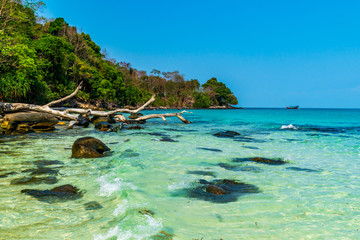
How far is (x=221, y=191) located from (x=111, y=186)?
2476mm

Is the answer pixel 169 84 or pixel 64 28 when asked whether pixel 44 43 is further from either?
pixel 169 84

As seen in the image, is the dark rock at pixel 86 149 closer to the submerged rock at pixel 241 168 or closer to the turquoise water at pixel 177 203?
the turquoise water at pixel 177 203

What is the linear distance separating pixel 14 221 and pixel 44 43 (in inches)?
1267

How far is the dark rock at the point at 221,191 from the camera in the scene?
15.4 feet

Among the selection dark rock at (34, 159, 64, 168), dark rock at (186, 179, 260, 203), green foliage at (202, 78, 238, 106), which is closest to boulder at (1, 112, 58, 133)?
dark rock at (34, 159, 64, 168)

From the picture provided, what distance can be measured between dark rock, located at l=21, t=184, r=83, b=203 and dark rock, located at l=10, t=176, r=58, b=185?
0.59m

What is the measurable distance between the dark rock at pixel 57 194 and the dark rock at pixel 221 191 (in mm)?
2392

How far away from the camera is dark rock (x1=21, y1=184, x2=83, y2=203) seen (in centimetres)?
444

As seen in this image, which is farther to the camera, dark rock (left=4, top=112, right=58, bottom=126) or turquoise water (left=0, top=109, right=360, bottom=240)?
dark rock (left=4, top=112, right=58, bottom=126)

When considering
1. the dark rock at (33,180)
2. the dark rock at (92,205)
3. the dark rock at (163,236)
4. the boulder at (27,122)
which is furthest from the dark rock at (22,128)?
the dark rock at (163,236)

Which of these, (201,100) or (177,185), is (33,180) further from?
(201,100)

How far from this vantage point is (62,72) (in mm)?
35062

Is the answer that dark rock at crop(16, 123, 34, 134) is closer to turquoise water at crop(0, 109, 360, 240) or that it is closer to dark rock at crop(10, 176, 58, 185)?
turquoise water at crop(0, 109, 360, 240)

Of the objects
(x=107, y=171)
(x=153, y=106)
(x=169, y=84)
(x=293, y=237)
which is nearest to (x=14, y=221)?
(x=107, y=171)
